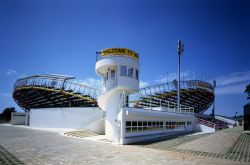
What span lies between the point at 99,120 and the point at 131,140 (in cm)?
1040

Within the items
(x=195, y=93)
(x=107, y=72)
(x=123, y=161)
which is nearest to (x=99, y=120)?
(x=107, y=72)

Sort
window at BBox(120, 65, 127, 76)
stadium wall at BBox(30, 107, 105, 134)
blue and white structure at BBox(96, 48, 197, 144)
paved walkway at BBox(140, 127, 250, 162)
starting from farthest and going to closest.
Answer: stadium wall at BBox(30, 107, 105, 134)
window at BBox(120, 65, 127, 76)
blue and white structure at BBox(96, 48, 197, 144)
paved walkway at BBox(140, 127, 250, 162)

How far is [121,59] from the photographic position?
2002cm

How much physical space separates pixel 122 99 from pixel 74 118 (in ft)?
46.9

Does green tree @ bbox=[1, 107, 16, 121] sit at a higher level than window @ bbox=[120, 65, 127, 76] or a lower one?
lower

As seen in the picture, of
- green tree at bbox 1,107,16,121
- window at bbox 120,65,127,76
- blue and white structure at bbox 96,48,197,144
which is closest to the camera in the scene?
blue and white structure at bbox 96,48,197,144

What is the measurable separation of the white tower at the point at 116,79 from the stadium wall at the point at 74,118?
23.3 ft

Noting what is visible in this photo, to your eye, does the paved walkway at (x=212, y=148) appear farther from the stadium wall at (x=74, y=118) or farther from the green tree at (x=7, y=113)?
the green tree at (x=7, y=113)

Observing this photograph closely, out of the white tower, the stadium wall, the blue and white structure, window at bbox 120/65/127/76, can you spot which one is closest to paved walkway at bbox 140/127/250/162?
the blue and white structure

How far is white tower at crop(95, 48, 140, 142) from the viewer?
19359 millimetres

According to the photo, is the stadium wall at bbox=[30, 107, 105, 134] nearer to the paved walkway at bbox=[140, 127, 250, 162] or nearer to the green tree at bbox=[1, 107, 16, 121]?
the paved walkway at bbox=[140, 127, 250, 162]

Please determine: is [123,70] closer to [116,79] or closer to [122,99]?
[116,79]

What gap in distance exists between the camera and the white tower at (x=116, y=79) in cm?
1936

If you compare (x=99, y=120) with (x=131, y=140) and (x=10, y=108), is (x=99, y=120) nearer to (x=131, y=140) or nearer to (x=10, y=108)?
(x=131, y=140)
